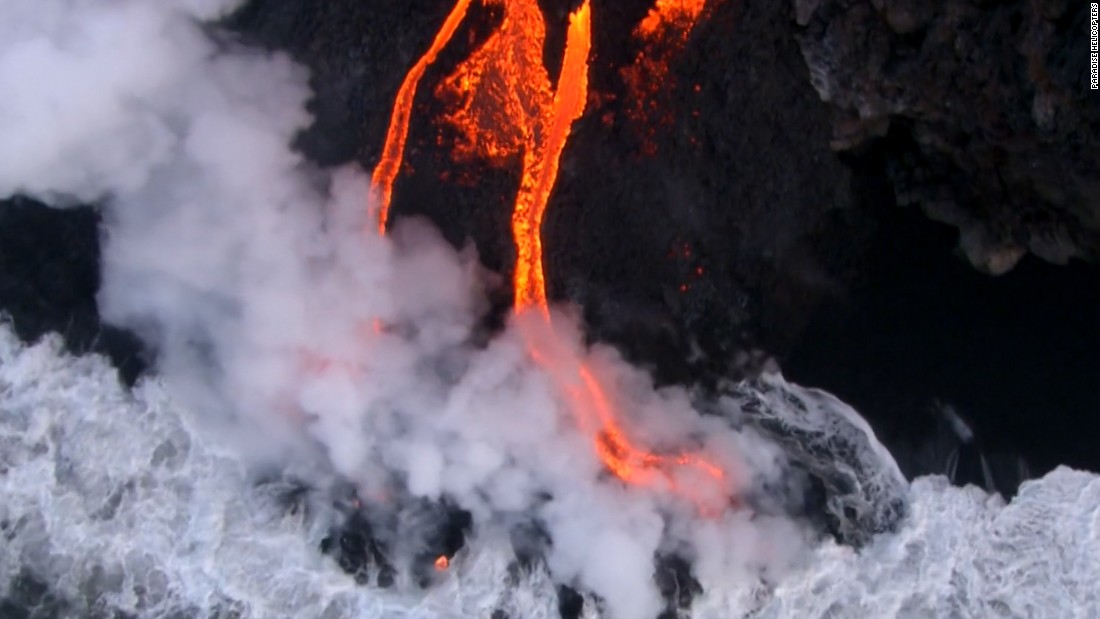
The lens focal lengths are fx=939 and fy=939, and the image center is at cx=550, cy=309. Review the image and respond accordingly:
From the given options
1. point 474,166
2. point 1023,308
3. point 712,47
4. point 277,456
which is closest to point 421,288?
point 474,166

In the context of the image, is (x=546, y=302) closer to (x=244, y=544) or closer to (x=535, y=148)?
(x=535, y=148)

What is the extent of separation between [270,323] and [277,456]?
5.20 ft

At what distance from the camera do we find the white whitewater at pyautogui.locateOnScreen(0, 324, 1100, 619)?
35.9ft

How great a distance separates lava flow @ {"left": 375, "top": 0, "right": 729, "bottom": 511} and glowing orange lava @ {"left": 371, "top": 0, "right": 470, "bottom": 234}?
0.7 inches

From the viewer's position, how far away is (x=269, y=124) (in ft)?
36.3

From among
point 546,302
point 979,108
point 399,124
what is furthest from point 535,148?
point 979,108

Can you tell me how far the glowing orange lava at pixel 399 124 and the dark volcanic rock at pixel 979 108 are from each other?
397cm

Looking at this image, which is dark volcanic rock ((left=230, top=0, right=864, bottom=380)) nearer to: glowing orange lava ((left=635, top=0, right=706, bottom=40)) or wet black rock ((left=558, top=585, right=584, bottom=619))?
glowing orange lava ((left=635, top=0, right=706, bottom=40))

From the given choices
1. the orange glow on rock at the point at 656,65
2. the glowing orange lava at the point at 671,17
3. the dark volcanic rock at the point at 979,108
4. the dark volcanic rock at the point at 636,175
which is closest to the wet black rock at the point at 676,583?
the dark volcanic rock at the point at 636,175

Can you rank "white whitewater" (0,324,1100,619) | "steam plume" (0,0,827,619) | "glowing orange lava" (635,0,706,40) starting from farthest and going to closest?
1. "white whitewater" (0,324,1100,619)
2. "steam plume" (0,0,827,619)
3. "glowing orange lava" (635,0,706,40)

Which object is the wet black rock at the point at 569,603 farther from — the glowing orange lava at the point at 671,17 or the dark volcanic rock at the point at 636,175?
the glowing orange lava at the point at 671,17

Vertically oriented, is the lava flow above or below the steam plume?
above

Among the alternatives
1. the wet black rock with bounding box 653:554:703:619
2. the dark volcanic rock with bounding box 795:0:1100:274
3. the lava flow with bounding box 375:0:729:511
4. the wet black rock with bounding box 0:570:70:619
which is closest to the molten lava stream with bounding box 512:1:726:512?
the lava flow with bounding box 375:0:729:511

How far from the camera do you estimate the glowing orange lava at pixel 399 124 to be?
10.9m
